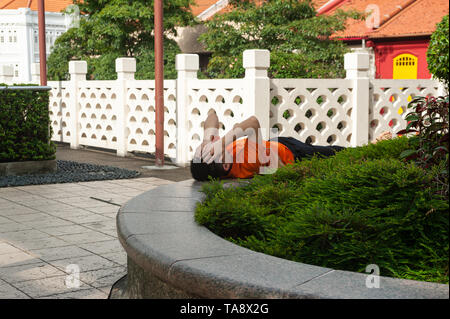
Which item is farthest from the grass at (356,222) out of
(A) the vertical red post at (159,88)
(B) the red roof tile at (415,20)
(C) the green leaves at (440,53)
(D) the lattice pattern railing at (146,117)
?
(B) the red roof tile at (415,20)

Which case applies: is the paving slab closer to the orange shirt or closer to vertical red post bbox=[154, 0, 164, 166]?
the orange shirt

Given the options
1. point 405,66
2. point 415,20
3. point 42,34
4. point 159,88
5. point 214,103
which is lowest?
point 214,103

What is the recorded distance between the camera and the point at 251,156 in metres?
6.30

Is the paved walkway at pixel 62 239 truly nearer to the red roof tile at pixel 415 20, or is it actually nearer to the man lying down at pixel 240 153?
the man lying down at pixel 240 153

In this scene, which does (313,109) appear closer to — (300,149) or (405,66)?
(300,149)

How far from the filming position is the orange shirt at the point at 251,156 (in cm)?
619

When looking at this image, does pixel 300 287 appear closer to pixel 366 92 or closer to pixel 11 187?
pixel 11 187

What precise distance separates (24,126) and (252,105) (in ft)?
11.7

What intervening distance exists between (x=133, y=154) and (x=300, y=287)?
1061 cm

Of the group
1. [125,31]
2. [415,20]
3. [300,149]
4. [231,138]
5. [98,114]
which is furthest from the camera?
[415,20]

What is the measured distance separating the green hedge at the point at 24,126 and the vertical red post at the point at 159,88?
1830 mm

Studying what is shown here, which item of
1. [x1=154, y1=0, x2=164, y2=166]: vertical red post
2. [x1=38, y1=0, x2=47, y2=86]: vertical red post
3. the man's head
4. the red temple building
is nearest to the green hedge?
[x1=154, y1=0, x2=164, y2=166]: vertical red post

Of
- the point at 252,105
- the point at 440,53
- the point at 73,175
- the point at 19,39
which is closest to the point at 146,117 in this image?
the point at 73,175
